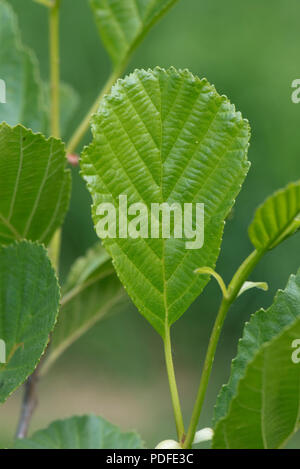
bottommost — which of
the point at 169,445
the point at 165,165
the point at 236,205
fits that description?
the point at 169,445

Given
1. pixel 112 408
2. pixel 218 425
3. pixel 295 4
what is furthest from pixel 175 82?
pixel 295 4

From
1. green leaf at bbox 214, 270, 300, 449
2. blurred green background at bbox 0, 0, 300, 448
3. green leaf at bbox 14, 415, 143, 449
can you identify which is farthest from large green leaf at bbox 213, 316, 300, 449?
blurred green background at bbox 0, 0, 300, 448

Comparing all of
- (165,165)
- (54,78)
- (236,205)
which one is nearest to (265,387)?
(165,165)

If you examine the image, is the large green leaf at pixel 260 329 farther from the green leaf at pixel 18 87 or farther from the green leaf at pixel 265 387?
the green leaf at pixel 18 87

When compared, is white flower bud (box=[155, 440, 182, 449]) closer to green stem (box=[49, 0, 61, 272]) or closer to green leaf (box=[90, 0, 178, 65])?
green stem (box=[49, 0, 61, 272])

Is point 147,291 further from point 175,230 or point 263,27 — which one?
point 263,27

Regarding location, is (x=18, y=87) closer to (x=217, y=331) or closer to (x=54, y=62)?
(x=54, y=62)

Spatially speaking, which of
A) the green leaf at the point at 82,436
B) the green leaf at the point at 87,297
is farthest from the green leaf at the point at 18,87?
the green leaf at the point at 82,436
